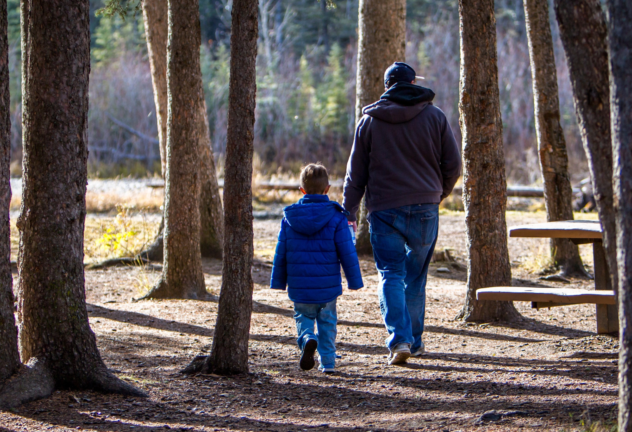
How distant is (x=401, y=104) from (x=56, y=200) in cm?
237

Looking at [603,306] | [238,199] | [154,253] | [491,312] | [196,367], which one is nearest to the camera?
[238,199]

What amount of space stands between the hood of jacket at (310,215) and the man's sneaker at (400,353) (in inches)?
39.9

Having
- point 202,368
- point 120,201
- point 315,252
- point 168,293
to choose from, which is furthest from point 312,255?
point 120,201

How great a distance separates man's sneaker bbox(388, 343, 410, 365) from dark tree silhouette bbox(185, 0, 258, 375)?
1.04m

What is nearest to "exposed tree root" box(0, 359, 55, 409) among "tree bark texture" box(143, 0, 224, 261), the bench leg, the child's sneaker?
the child's sneaker

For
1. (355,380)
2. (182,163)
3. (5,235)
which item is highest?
(182,163)

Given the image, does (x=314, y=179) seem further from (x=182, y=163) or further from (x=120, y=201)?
(x=120, y=201)

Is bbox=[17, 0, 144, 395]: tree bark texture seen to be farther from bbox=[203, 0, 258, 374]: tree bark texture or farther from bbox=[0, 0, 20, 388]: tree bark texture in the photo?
bbox=[203, 0, 258, 374]: tree bark texture

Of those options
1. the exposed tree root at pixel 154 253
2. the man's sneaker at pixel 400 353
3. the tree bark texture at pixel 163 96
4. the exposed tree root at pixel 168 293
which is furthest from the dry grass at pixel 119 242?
the man's sneaker at pixel 400 353

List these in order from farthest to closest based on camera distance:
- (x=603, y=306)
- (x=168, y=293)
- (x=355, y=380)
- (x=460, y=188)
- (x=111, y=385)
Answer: (x=460, y=188), (x=168, y=293), (x=603, y=306), (x=355, y=380), (x=111, y=385)

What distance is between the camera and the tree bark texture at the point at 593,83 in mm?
2756

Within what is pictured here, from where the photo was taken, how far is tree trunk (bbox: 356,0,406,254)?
33.8 feet

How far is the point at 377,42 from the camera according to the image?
34.1 feet

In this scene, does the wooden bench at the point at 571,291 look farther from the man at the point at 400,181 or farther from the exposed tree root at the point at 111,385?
the exposed tree root at the point at 111,385
